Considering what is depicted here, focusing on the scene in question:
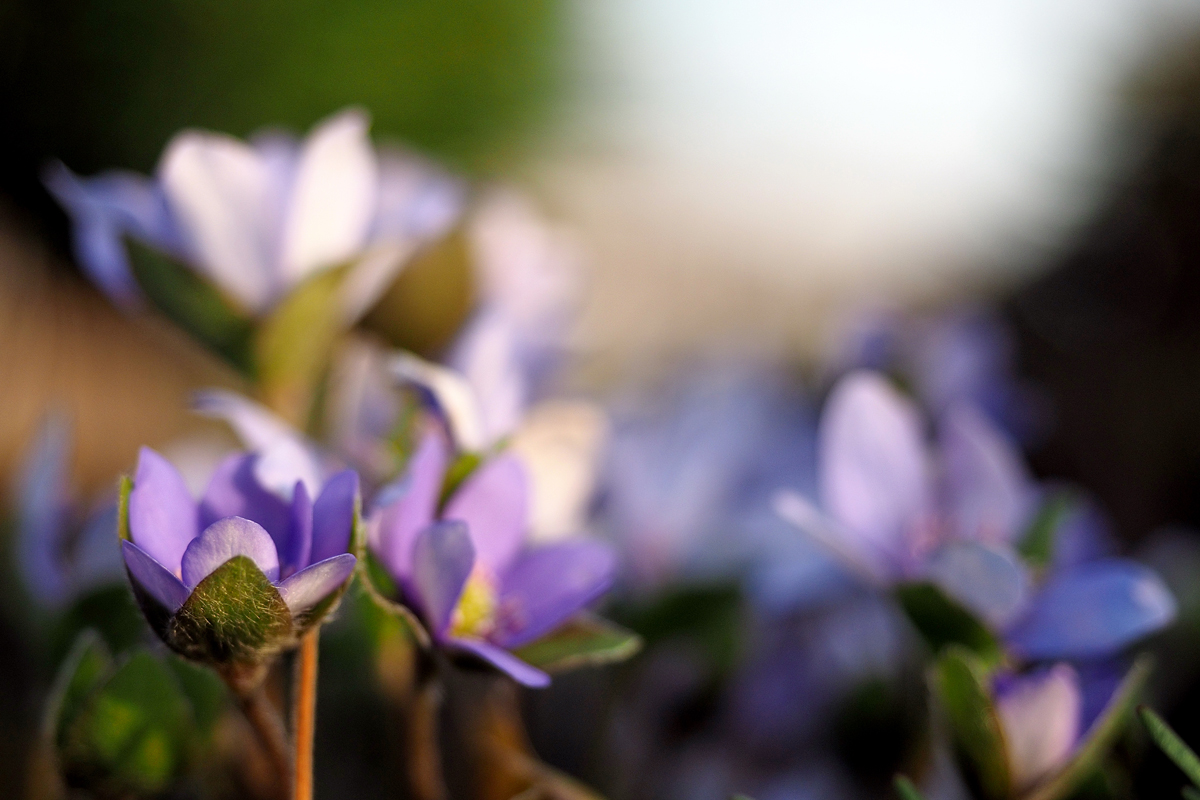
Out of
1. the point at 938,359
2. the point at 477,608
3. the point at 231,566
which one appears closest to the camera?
the point at 231,566

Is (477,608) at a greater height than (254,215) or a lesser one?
lesser

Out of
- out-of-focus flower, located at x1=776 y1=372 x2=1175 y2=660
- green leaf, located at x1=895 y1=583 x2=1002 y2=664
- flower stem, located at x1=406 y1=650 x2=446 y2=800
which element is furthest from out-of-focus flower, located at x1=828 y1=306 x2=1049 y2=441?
flower stem, located at x1=406 y1=650 x2=446 y2=800

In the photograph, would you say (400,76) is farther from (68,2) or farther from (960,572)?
(960,572)

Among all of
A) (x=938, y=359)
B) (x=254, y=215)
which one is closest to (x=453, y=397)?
(x=254, y=215)

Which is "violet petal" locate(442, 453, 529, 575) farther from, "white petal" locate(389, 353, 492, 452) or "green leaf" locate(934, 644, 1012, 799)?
"green leaf" locate(934, 644, 1012, 799)

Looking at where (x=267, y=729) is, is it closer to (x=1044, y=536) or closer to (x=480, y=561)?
(x=480, y=561)

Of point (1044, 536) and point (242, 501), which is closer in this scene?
point (242, 501)
